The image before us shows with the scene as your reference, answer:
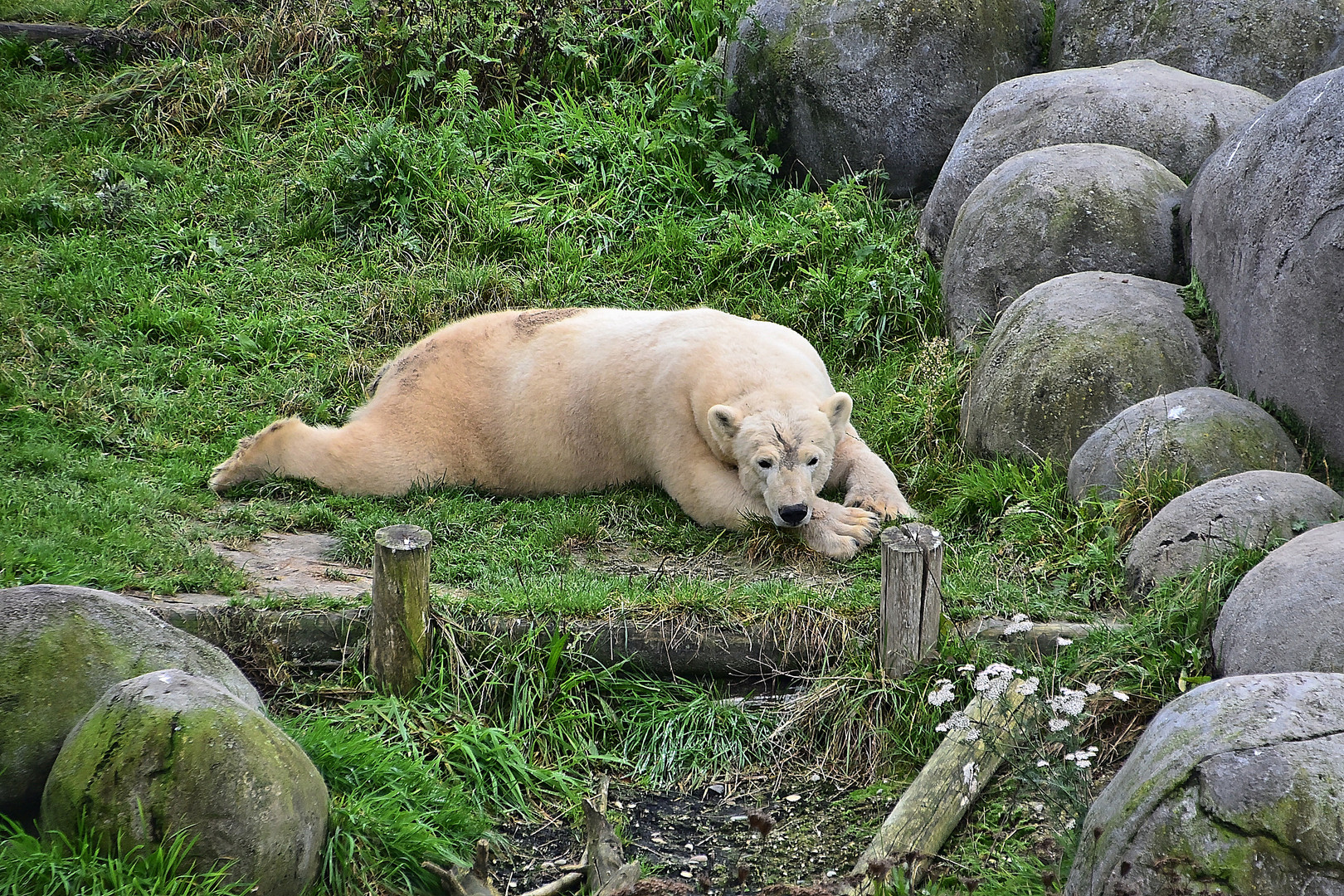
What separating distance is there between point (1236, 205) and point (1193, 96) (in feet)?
6.16

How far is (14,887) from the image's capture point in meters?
3.33

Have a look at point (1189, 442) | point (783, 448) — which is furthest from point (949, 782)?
point (1189, 442)

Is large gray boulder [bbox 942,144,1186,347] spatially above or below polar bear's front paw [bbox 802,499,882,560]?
above

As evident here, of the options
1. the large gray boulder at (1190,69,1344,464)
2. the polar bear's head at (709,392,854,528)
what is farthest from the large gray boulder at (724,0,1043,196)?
the polar bear's head at (709,392,854,528)

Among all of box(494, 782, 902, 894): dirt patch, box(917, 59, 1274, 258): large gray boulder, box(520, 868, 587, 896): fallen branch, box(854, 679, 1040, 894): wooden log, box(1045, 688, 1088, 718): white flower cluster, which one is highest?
box(917, 59, 1274, 258): large gray boulder

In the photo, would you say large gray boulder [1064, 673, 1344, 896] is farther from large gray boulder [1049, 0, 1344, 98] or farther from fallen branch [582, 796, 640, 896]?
large gray boulder [1049, 0, 1344, 98]

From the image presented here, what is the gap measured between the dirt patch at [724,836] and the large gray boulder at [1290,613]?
1312 mm

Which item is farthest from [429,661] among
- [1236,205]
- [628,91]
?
[628,91]

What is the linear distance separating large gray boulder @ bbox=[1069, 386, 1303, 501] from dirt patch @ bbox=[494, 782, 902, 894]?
198 centimetres

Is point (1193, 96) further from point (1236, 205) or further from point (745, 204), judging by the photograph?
point (745, 204)

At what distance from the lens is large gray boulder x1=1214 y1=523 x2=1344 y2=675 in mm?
3834

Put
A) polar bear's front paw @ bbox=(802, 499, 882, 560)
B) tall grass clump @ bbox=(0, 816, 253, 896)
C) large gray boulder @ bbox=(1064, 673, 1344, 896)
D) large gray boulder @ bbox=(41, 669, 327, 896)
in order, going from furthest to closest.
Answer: polar bear's front paw @ bbox=(802, 499, 882, 560)
large gray boulder @ bbox=(41, 669, 327, 896)
tall grass clump @ bbox=(0, 816, 253, 896)
large gray boulder @ bbox=(1064, 673, 1344, 896)

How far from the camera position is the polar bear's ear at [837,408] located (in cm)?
604

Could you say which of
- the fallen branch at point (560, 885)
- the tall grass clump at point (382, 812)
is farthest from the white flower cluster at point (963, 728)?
the tall grass clump at point (382, 812)
